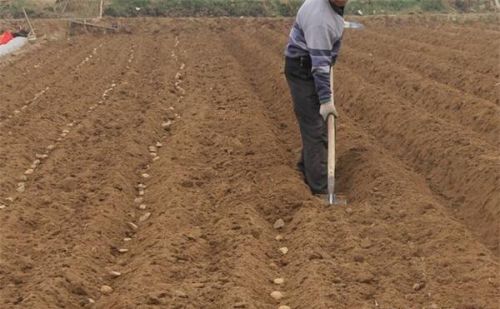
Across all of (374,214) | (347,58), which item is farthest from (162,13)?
(374,214)

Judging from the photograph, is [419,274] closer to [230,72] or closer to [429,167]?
[429,167]

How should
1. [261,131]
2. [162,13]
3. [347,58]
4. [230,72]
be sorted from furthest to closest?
[162,13] < [347,58] < [230,72] < [261,131]

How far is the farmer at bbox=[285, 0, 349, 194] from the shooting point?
669cm

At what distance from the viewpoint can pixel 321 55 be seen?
6.69 metres

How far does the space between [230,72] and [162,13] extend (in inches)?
723

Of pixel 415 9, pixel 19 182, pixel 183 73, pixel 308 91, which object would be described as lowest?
pixel 415 9

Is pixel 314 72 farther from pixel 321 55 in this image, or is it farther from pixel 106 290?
pixel 106 290

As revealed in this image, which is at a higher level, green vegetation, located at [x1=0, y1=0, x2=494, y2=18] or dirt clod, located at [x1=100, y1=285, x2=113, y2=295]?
dirt clod, located at [x1=100, y1=285, x2=113, y2=295]

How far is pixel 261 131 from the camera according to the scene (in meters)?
9.02

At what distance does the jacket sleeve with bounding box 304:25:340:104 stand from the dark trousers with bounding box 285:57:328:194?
41 cm

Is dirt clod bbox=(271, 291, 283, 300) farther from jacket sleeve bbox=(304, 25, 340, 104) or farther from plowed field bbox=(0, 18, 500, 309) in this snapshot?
jacket sleeve bbox=(304, 25, 340, 104)

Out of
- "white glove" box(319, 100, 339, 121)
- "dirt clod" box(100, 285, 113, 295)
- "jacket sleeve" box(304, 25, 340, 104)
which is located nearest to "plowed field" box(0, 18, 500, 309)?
"dirt clod" box(100, 285, 113, 295)

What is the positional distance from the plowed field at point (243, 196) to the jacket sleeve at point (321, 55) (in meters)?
0.94

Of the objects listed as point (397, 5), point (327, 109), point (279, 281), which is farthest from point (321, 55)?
point (397, 5)
